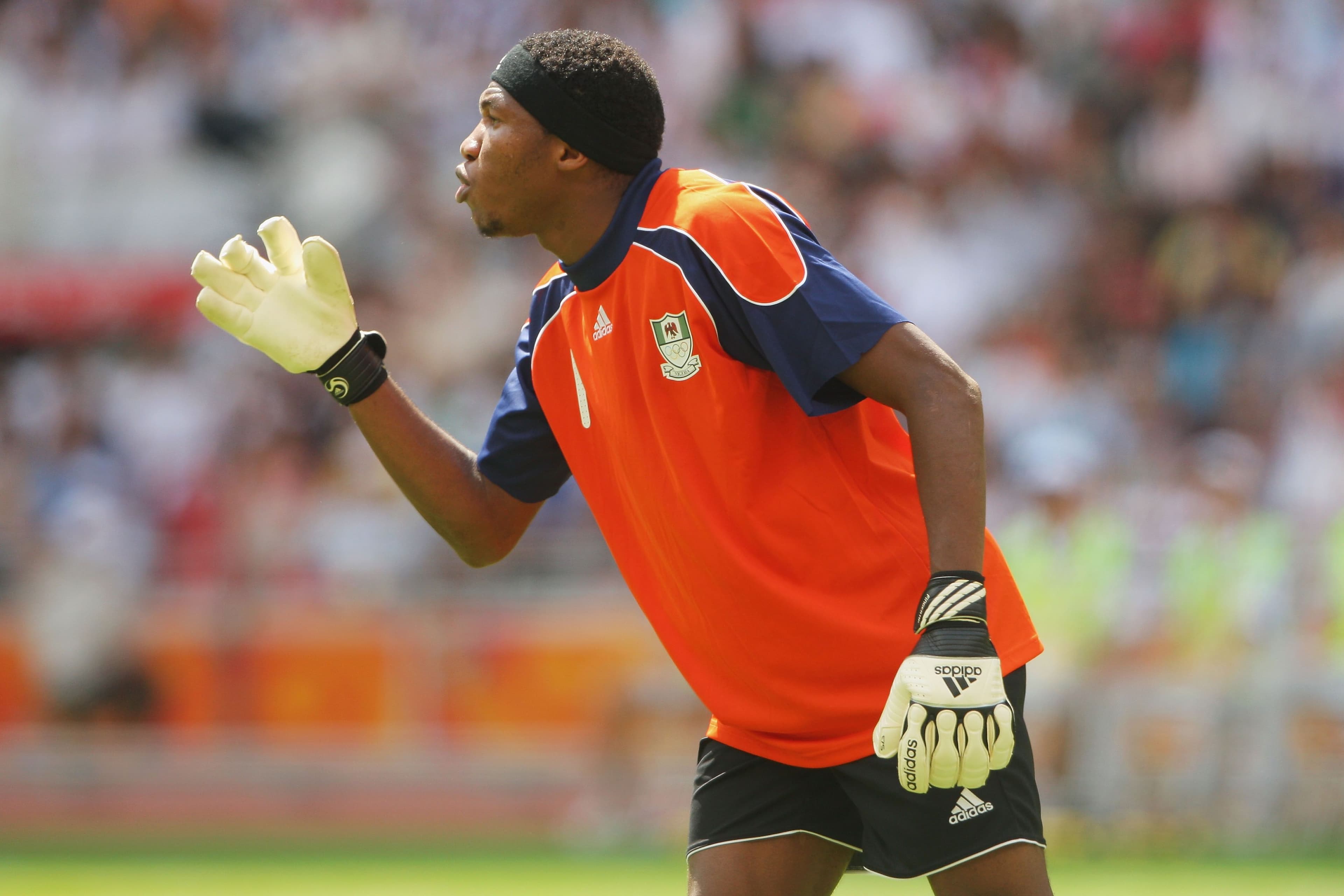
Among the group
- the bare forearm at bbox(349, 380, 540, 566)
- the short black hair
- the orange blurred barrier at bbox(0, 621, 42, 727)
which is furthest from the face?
the orange blurred barrier at bbox(0, 621, 42, 727)

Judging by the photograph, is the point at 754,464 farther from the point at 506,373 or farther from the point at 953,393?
the point at 506,373

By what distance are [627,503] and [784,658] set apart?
0.49 meters

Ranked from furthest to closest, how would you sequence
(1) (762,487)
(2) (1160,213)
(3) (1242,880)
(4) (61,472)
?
(2) (1160,213) → (4) (61,472) → (3) (1242,880) → (1) (762,487)

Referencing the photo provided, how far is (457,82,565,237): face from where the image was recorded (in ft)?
12.2

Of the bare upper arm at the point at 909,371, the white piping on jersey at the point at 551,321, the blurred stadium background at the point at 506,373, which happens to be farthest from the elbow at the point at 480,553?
the blurred stadium background at the point at 506,373

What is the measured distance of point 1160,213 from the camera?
42.8 ft

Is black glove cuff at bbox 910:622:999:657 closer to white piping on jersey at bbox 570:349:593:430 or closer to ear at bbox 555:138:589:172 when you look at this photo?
white piping on jersey at bbox 570:349:593:430

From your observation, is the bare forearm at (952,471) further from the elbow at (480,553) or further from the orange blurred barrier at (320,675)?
the orange blurred barrier at (320,675)

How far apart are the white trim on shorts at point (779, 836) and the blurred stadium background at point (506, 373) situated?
4830 millimetres

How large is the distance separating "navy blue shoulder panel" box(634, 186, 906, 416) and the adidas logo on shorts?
0.82 meters

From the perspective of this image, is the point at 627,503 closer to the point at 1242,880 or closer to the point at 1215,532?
the point at 1242,880

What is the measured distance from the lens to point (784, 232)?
3.45 meters

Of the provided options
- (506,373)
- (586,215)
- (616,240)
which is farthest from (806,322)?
(506,373)

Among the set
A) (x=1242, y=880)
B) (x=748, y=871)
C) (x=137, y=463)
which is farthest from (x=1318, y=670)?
(x=137, y=463)
